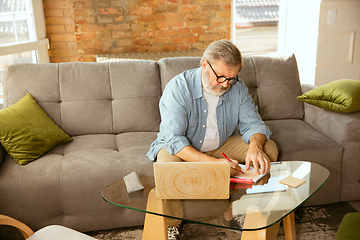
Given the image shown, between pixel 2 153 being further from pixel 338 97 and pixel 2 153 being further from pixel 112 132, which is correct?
pixel 338 97

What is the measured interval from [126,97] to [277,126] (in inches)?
43.1

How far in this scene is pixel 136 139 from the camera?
2178 mm

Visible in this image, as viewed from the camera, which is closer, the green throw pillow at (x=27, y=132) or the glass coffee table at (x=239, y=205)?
the glass coffee table at (x=239, y=205)

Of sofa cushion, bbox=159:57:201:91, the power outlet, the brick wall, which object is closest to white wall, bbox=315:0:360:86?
the power outlet

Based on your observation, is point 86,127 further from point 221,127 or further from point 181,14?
point 181,14

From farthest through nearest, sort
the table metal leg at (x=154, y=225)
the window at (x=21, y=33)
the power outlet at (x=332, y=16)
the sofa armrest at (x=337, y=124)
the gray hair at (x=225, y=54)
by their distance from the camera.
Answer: the power outlet at (x=332, y=16) < the window at (x=21, y=33) < the sofa armrest at (x=337, y=124) < the gray hair at (x=225, y=54) < the table metal leg at (x=154, y=225)

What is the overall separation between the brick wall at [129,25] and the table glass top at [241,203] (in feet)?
9.03

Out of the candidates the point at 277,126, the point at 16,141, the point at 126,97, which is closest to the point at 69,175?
the point at 16,141

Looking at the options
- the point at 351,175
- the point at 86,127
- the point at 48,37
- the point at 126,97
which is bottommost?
the point at 351,175

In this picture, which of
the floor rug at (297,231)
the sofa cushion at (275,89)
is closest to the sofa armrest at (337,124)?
the sofa cushion at (275,89)

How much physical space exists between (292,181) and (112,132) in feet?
4.31

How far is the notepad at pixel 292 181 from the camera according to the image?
143cm

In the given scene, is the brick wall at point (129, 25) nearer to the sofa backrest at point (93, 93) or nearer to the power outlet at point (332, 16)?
the power outlet at point (332, 16)

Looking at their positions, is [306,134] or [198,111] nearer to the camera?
[198,111]
